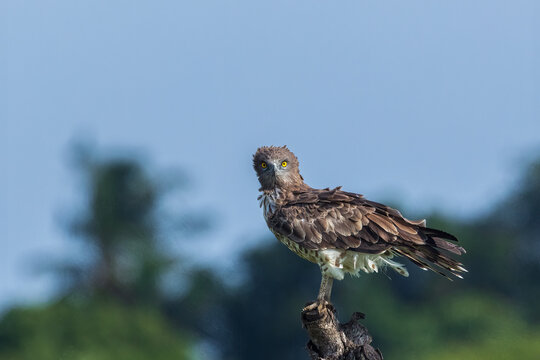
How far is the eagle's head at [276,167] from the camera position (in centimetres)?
2123

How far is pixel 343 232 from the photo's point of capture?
2019cm

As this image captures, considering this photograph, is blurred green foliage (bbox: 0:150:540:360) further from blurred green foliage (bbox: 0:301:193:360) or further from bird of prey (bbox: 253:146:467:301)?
bird of prey (bbox: 253:146:467:301)

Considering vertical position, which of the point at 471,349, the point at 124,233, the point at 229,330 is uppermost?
the point at 124,233

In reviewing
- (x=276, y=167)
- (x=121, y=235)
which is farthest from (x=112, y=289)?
(x=276, y=167)

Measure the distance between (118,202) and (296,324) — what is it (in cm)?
2616

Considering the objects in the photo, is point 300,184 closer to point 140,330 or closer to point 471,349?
point 471,349

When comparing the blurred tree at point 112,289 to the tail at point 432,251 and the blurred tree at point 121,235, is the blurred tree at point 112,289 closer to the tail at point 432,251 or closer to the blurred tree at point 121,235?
the blurred tree at point 121,235

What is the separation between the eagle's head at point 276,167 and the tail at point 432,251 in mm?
2290

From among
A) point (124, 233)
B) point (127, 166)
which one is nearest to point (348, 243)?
point (124, 233)

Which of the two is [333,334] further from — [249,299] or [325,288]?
[249,299]

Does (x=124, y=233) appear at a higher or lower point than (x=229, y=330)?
higher

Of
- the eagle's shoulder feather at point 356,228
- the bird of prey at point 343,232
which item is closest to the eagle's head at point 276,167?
the bird of prey at point 343,232

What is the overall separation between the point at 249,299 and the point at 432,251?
93.2 meters

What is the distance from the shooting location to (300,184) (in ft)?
71.1
